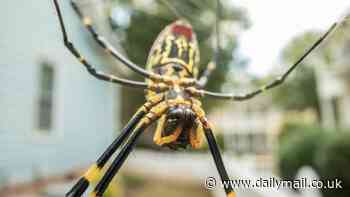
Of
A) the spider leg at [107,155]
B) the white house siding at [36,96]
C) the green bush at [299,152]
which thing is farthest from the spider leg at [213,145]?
the green bush at [299,152]

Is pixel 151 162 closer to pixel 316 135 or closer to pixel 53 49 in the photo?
pixel 316 135

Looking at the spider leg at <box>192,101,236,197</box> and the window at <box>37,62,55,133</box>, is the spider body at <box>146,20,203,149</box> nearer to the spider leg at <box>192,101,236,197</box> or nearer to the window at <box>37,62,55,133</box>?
the spider leg at <box>192,101,236,197</box>

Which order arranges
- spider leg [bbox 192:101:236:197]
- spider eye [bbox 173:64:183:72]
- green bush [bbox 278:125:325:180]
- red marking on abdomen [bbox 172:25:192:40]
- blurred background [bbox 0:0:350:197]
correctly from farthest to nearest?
green bush [bbox 278:125:325:180]
blurred background [bbox 0:0:350:197]
red marking on abdomen [bbox 172:25:192:40]
spider eye [bbox 173:64:183:72]
spider leg [bbox 192:101:236:197]

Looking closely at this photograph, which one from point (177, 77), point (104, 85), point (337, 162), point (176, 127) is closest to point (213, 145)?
point (176, 127)

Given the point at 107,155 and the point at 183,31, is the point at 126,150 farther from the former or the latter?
the point at 183,31

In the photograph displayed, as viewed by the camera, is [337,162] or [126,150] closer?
[126,150]

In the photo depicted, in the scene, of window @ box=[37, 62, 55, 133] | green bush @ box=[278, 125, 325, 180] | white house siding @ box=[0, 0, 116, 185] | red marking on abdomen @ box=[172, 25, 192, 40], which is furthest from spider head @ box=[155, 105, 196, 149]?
green bush @ box=[278, 125, 325, 180]
